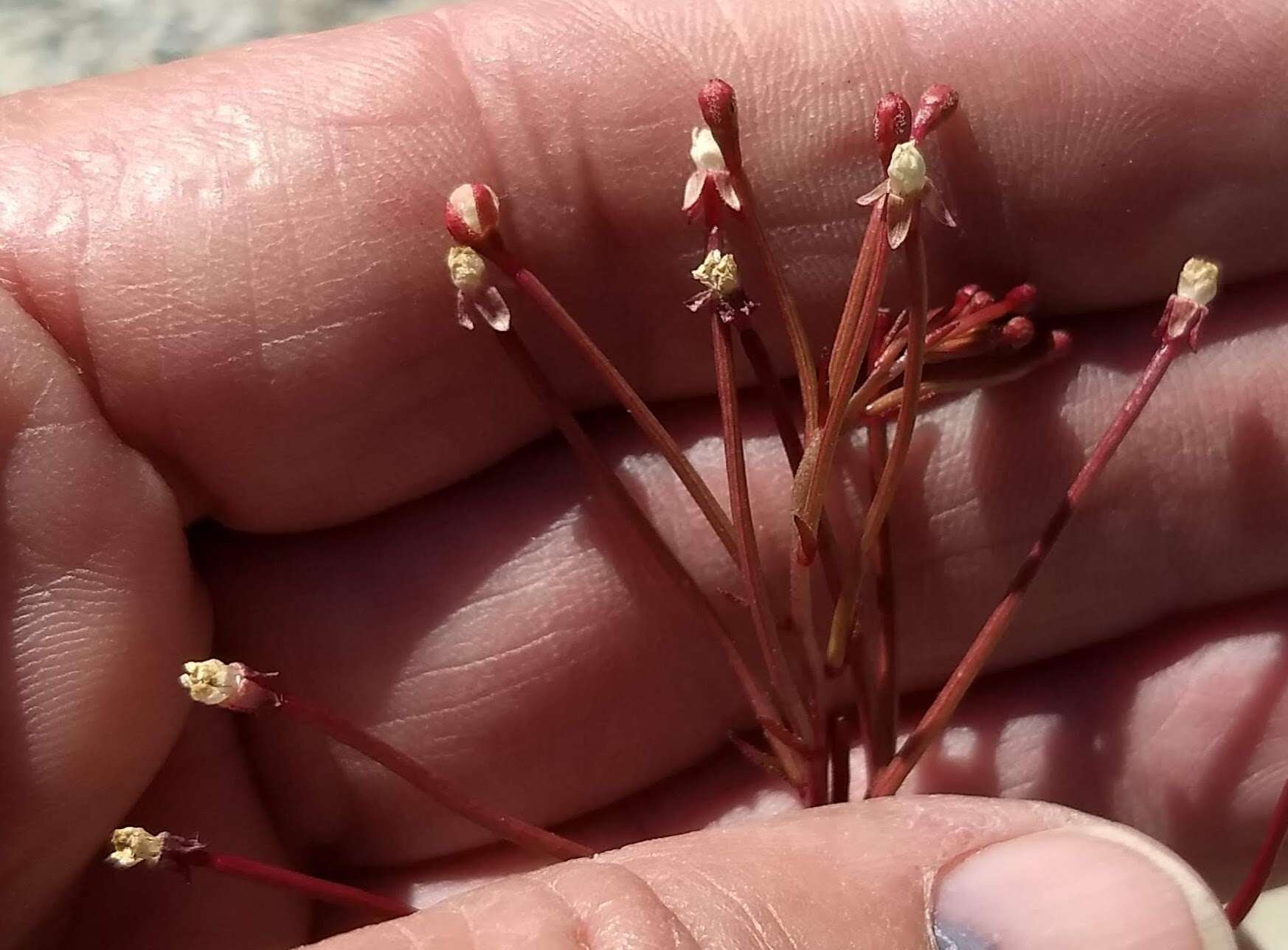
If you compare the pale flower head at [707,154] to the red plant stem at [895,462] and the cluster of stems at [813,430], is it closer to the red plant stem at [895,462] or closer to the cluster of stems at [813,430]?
the cluster of stems at [813,430]

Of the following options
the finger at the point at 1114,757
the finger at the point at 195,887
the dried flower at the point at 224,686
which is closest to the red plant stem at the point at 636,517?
the finger at the point at 1114,757

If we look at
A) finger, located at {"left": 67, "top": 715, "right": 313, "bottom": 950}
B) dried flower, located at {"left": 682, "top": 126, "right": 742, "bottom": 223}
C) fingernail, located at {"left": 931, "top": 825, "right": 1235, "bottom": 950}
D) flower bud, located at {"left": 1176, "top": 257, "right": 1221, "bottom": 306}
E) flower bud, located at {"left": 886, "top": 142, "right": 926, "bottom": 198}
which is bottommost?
finger, located at {"left": 67, "top": 715, "right": 313, "bottom": 950}

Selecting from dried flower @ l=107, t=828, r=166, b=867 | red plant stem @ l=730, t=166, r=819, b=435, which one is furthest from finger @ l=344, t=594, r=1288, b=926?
red plant stem @ l=730, t=166, r=819, b=435

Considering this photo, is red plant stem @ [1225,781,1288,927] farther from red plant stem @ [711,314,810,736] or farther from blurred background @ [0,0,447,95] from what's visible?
blurred background @ [0,0,447,95]

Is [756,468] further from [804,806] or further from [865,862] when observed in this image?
[865,862]

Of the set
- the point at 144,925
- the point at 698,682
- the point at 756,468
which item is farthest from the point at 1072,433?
the point at 144,925

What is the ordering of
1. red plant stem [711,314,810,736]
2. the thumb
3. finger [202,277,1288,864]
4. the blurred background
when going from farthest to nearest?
the blurred background → finger [202,277,1288,864] → red plant stem [711,314,810,736] → the thumb
